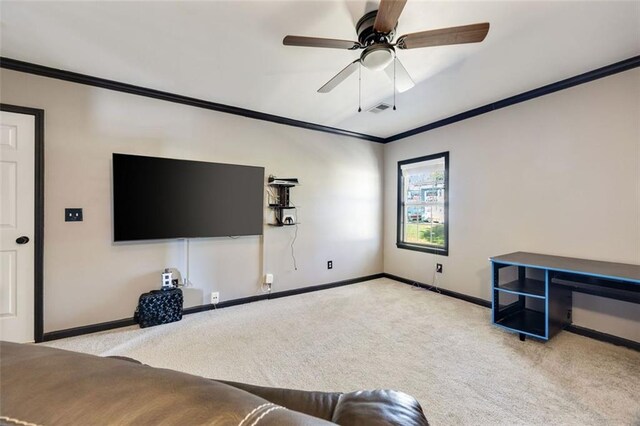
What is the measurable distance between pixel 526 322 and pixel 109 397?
327cm

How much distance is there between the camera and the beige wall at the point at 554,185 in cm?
241

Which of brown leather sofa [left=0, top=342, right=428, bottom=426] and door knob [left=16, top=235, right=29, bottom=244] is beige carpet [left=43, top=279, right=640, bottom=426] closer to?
door knob [left=16, top=235, right=29, bottom=244]

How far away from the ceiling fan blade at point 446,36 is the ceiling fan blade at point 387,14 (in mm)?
124

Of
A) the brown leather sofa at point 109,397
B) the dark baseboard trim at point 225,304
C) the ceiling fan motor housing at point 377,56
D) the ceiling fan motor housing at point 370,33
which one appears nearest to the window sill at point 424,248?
the dark baseboard trim at point 225,304

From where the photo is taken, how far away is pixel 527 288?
2.56m

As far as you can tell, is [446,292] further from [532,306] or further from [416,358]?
[416,358]

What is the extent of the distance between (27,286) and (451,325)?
13.4 ft

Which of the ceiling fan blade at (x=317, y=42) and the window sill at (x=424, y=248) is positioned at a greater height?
the ceiling fan blade at (x=317, y=42)

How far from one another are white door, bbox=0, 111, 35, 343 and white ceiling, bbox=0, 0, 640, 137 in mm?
680

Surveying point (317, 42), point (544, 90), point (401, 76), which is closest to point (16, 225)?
point (317, 42)

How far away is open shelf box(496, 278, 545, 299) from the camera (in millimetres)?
2410

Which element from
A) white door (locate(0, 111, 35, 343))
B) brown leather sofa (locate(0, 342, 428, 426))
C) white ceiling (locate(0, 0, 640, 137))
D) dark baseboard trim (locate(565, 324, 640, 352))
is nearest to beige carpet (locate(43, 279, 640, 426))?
dark baseboard trim (locate(565, 324, 640, 352))

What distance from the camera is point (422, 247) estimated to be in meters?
4.24

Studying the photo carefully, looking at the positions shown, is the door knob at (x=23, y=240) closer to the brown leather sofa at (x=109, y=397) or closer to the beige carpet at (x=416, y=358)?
the beige carpet at (x=416, y=358)
